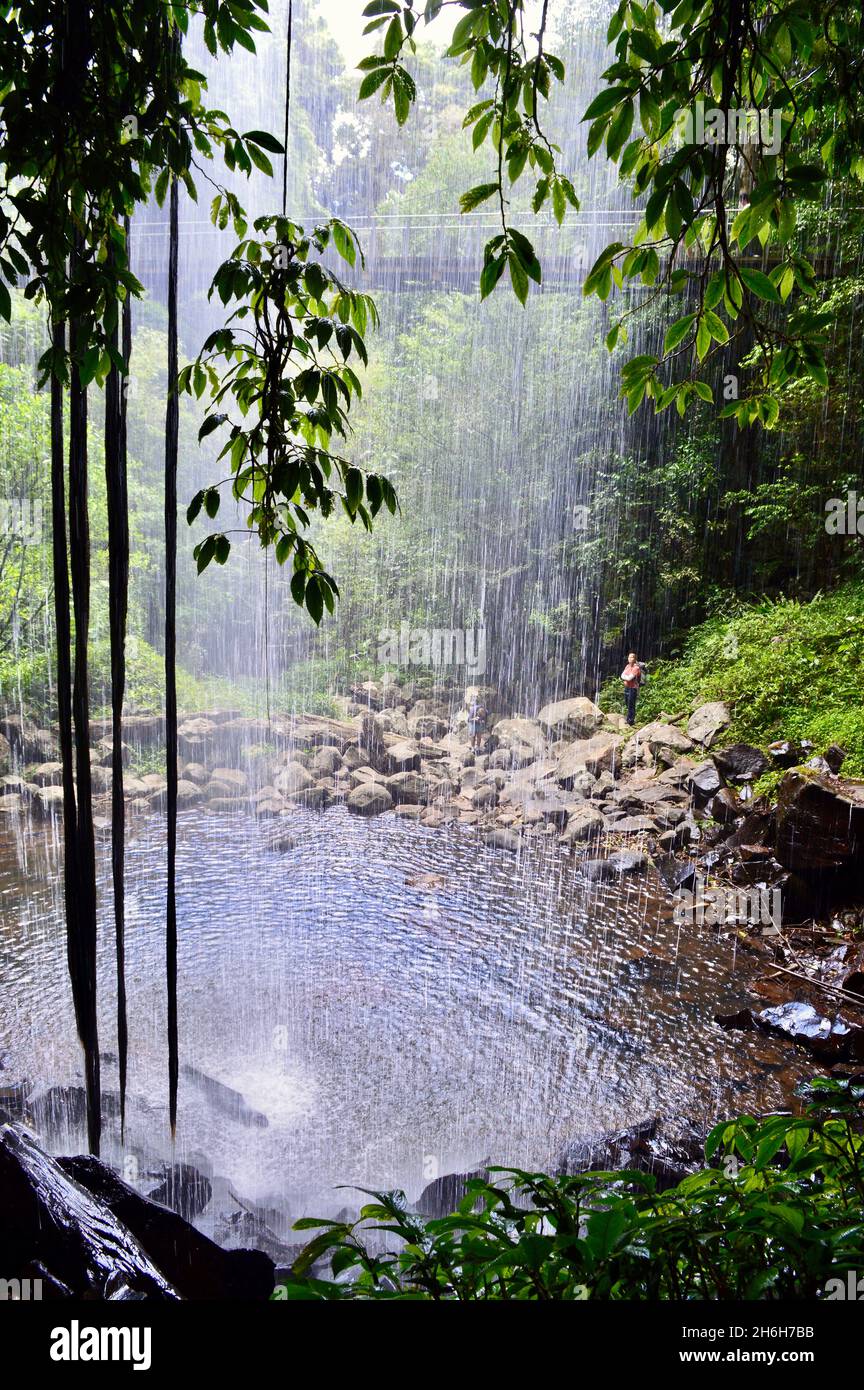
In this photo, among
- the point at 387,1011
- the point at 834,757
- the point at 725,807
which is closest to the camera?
the point at 387,1011

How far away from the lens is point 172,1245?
76.1 inches

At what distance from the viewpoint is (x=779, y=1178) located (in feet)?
3.35

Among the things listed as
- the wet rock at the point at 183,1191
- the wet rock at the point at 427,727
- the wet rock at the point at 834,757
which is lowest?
the wet rock at the point at 183,1191

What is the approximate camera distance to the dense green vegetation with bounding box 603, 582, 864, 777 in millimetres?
6562

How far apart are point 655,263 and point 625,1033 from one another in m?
3.94

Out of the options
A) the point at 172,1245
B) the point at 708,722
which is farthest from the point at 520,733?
the point at 172,1245

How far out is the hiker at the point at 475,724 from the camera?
377 inches

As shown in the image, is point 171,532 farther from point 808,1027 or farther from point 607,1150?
point 808,1027

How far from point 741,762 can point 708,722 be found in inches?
38.4

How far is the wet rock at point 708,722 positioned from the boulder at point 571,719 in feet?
4.74

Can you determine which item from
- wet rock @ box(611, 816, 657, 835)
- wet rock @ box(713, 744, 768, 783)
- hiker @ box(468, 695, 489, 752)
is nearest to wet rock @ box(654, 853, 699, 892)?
wet rock @ box(611, 816, 657, 835)

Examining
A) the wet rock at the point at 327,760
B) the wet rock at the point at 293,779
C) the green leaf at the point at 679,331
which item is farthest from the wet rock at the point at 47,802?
the green leaf at the point at 679,331

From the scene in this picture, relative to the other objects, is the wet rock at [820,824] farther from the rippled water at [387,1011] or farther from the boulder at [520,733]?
the boulder at [520,733]
